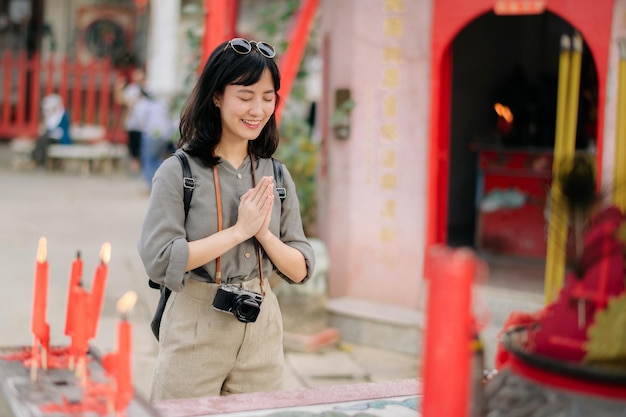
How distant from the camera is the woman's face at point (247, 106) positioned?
8.63ft

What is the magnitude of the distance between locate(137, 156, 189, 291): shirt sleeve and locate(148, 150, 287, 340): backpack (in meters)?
0.02

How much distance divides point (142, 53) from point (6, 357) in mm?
19111

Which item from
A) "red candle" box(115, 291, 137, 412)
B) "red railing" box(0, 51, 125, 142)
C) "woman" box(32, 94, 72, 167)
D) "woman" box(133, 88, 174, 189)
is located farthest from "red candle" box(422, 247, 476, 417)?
"red railing" box(0, 51, 125, 142)

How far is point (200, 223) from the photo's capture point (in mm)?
2604

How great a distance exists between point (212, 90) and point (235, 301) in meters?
0.61

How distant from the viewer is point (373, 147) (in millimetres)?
6391

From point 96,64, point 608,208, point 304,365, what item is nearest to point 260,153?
point 608,208

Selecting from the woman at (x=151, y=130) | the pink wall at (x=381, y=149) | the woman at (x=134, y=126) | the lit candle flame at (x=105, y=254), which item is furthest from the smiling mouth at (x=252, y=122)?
the woman at (x=134, y=126)

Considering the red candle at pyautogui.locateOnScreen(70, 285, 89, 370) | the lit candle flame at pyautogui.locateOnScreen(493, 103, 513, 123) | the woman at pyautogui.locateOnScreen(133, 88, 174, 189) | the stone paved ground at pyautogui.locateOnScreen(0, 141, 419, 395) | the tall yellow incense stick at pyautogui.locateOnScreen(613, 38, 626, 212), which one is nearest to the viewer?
the red candle at pyautogui.locateOnScreen(70, 285, 89, 370)

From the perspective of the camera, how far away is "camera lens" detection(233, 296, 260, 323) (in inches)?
102

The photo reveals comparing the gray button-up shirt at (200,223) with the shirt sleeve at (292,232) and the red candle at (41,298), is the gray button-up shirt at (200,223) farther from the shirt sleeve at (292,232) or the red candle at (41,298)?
the red candle at (41,298)

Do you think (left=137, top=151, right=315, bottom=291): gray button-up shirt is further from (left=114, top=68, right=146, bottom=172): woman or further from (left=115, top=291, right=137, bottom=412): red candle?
(left=114, top=68, right=146, bottom=172): woman

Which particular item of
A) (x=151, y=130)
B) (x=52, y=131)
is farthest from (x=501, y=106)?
(x=52, y=131)

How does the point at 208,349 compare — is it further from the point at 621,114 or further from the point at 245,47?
the point at 621,114
